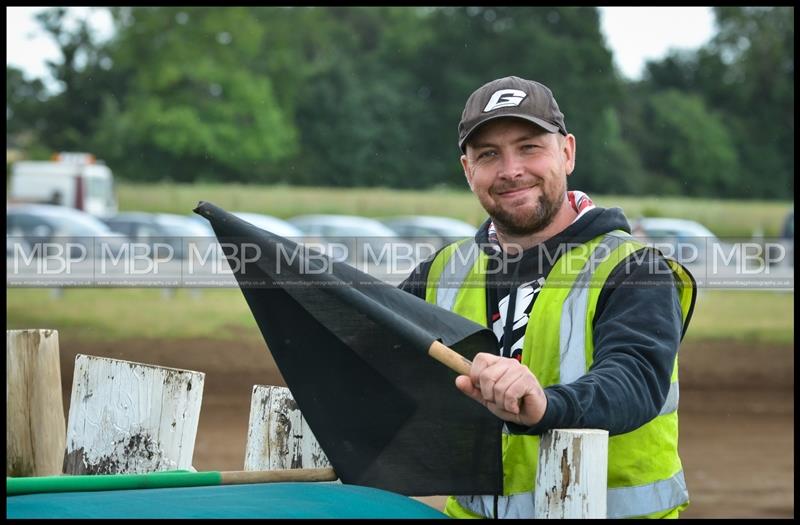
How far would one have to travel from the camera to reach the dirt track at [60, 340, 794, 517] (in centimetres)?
1028

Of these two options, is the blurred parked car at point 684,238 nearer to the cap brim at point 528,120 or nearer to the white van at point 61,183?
the cap brim at point 528,120

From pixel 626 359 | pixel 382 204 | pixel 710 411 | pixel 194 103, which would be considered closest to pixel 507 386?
pixel 626 359

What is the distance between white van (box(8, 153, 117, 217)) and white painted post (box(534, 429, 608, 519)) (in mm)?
27873

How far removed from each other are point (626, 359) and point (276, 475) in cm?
81

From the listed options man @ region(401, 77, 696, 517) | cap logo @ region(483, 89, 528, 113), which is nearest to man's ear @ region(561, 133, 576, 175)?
man @ region(401, 77, 696, 517)

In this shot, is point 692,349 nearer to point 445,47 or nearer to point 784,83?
point 445,47

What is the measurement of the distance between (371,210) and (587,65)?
1097 centimetres

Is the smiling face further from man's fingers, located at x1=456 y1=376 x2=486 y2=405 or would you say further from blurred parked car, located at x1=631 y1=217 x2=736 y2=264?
blurred parked car, located at x1=631 y1=217 x2=736 y2=264

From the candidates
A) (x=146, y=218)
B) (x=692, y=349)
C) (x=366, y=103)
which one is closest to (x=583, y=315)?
(x=692, y=349)

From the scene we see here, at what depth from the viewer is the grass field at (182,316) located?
17.5 m

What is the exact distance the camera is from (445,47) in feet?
109

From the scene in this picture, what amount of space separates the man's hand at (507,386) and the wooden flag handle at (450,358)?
0.03m

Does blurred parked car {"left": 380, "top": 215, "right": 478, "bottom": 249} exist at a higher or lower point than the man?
higher

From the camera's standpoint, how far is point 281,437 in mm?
2932
